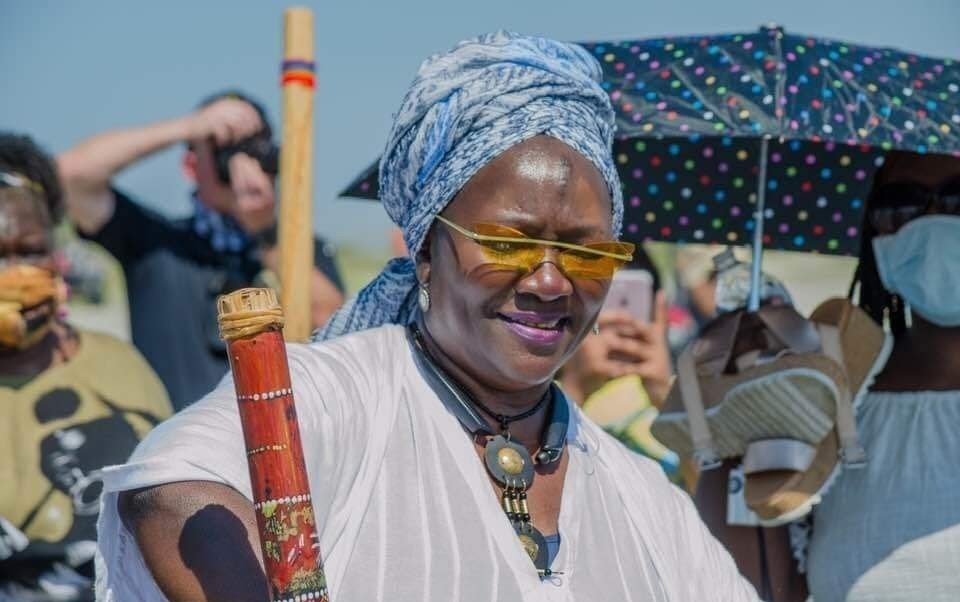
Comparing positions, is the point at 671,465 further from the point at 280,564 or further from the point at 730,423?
the point at 280,564

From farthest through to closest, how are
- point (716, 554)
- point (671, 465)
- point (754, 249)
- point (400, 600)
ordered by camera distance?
point (671, 465) < point (754, 249) < point (716, 554) < point (400, 600)

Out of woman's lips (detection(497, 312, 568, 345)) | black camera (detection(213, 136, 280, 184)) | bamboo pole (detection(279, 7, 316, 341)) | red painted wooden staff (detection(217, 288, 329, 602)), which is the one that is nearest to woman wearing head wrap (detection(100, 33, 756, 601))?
woman's lips (detection(497, 312, 568, 345))

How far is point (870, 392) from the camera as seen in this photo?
4.45 m

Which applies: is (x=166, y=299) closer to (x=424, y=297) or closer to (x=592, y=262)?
(x=424, y=297)

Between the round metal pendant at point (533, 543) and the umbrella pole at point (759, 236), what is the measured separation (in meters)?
1.83

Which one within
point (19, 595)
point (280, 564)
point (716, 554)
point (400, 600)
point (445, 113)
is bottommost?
point (19, 595)

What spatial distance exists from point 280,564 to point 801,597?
8.77 ft

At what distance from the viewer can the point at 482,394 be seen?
287cm

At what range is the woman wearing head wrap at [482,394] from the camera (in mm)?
2523

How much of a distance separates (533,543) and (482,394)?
29 cm

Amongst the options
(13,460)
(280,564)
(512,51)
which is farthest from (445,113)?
(13,460)

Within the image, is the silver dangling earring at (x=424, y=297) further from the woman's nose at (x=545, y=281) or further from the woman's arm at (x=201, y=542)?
the woman's arm at (x=201, y=542)

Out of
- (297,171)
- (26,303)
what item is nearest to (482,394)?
(297,171)

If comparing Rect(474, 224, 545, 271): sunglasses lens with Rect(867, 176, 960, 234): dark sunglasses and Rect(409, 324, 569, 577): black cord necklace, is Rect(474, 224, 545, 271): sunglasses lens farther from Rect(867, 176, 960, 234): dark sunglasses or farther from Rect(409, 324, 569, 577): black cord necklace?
Rect(867, 176, 960, 234): dark sunglasses
